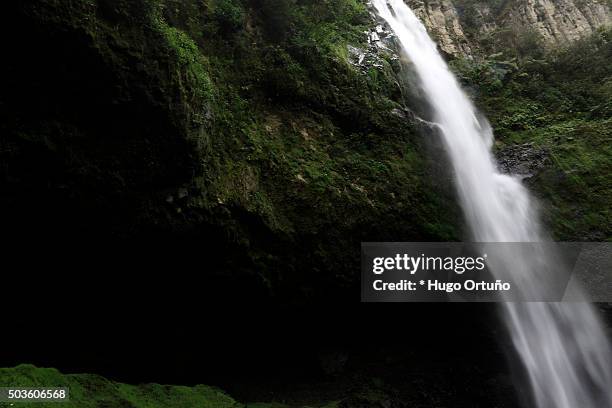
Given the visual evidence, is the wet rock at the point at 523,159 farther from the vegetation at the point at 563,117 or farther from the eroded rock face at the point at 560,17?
the eroded rock face at the point at 560,17

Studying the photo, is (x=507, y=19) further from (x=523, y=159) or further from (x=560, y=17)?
(x=523, y=159)

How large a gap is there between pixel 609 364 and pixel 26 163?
35.5 feet

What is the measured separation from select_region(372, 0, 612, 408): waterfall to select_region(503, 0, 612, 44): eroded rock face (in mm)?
9638

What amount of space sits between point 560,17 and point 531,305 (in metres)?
14.6

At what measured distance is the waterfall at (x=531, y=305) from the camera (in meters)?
8.49

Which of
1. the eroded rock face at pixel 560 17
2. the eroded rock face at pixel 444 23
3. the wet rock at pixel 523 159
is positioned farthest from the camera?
the eroded rock face at pixel 560 17

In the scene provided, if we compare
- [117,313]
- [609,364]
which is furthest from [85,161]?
[609,364]

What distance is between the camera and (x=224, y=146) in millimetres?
7539

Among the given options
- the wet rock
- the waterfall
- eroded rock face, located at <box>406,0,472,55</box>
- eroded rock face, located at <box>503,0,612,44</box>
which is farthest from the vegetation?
eroded rock face, located at <box>503,0,612,44</box>

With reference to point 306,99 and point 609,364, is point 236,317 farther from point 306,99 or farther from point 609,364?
point 609,364

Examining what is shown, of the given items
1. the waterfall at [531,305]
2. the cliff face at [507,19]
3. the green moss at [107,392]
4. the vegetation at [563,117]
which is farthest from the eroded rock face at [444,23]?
the green moss at [107,392]

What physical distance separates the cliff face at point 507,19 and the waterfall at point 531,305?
24.9 feet

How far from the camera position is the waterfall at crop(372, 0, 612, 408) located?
8.49m

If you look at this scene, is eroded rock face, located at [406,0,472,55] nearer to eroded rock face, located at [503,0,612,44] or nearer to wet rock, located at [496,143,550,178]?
eroded rock face, located at [503,0,612,44]
